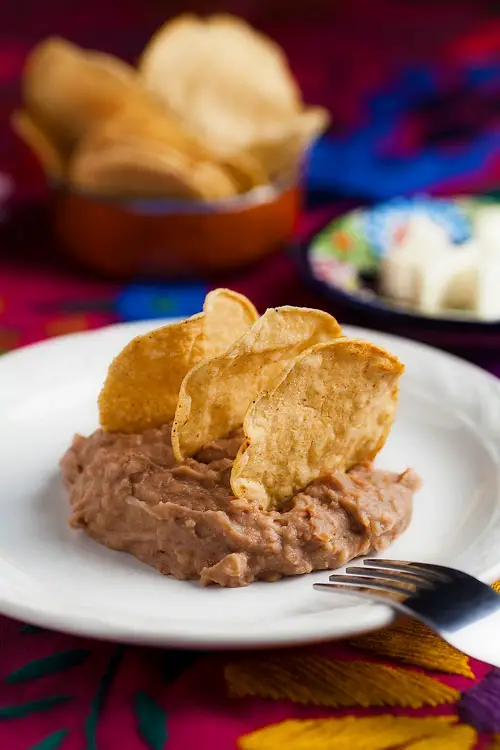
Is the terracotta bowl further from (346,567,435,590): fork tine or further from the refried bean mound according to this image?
(346,567,435,590): fork tine

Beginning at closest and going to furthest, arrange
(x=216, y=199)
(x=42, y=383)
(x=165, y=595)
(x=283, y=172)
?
1. (x=165, y=595)
2. (x=42, y=383)
3. (x=216, y=199)
4. (x=283, y=172)

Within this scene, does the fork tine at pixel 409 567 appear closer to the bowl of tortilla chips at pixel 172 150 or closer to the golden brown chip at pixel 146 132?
the bowl of tortilla chips at pixel 172 150

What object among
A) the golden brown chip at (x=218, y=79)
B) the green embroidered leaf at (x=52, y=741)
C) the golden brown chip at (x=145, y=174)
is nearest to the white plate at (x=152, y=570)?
the green embroidered leaf at (x=52, y=741)

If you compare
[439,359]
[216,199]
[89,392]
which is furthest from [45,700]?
[216,199]

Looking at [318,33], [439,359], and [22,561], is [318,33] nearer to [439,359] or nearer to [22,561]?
[439,359]

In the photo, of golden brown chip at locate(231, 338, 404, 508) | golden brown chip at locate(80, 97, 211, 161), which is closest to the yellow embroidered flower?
golden brown chip at locate(231, 338, 404, 508)

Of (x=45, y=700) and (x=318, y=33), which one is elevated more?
(x=318, y=33)

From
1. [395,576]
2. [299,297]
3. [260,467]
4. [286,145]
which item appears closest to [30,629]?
[260,467]
